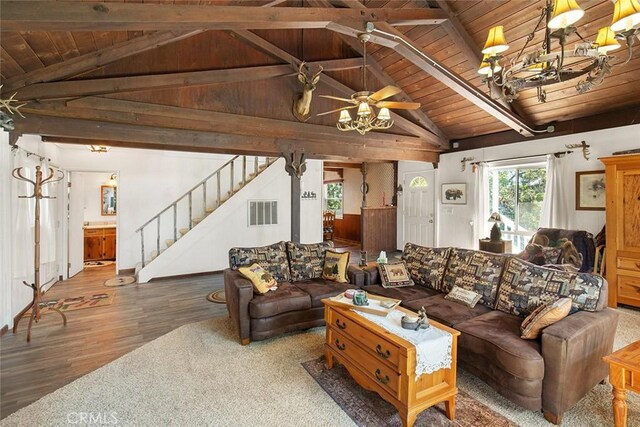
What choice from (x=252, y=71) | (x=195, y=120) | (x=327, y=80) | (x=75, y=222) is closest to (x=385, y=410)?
(x=195, y=120)

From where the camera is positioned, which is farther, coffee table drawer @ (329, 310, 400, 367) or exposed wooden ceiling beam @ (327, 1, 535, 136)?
exposed wooden ceiling beam @ (327, 1, 535, 136)

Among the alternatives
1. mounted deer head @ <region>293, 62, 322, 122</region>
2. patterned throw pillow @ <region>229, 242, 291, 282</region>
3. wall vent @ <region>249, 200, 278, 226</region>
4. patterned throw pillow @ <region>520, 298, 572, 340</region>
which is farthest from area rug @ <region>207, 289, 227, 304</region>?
patterned throw pillow @ <region>520, 298, 572, 340</region>

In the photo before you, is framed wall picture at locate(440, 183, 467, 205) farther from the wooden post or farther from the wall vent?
the wall vent

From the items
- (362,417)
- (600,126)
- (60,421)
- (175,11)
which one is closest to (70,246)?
(60,421)

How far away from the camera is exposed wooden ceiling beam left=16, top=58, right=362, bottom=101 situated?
382 centimetres

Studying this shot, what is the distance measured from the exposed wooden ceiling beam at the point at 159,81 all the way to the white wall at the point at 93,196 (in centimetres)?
498

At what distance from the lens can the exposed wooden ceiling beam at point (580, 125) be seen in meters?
4.84

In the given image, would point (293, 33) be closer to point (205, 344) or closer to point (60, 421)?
point (205, 344)

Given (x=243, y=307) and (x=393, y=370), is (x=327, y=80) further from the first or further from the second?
(x=393, y=370)

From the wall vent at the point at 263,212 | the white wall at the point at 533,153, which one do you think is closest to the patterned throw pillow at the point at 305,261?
the wall vent at the point at 263,212

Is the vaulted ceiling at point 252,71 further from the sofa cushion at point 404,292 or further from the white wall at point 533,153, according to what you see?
the sofa cushion at point 404,292

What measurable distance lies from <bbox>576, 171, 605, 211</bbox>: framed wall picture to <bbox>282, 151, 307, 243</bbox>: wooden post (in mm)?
4723

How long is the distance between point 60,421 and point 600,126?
7.63 metres

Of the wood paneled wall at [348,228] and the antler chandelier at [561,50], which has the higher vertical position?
the antler chandelier at [561,50]
